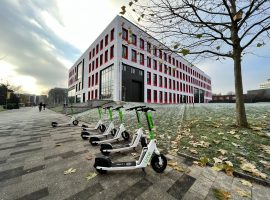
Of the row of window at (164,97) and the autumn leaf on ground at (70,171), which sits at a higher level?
the row of window at (164,97)

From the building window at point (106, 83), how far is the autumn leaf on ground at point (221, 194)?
21580mm

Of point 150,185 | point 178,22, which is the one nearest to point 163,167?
point 150,185

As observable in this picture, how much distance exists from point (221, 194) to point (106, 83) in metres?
24.1

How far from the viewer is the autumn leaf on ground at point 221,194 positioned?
81.3 inches

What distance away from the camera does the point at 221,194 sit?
83.7 inches

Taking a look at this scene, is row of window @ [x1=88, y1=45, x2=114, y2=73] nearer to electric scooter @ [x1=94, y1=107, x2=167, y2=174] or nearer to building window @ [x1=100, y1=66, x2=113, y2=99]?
building window @ [x1=100, y1=66, x2=113, y2=99]

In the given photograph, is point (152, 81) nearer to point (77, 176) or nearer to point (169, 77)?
point (169, 77)

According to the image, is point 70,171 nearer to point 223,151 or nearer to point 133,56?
point 223,151

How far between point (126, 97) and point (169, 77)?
1606 centimetres

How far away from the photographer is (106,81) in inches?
981

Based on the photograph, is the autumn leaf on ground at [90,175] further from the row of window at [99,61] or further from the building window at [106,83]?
the row of window at [99,61]

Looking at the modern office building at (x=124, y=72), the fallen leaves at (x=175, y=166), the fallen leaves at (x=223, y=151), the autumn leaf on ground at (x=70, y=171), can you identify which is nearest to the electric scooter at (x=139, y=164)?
the fallen leaves at (x=175, y=166)

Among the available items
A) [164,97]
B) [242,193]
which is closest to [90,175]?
[242,193]

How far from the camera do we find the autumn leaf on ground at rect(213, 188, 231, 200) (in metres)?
2.07
